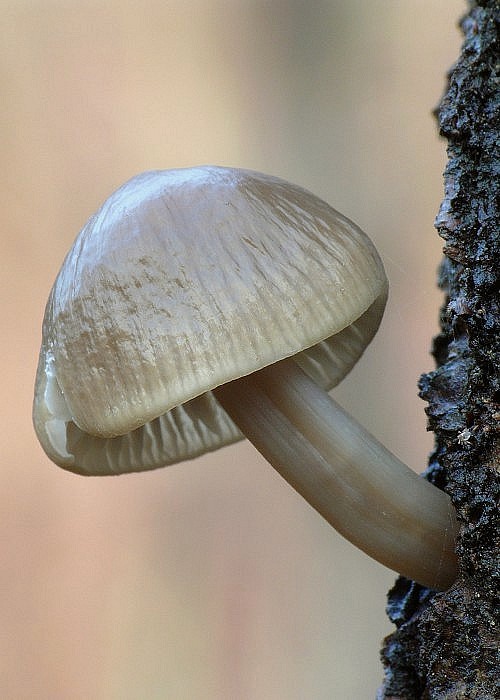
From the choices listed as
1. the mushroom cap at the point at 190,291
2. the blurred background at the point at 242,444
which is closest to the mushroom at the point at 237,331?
the mushroom cap at the point at 190,291

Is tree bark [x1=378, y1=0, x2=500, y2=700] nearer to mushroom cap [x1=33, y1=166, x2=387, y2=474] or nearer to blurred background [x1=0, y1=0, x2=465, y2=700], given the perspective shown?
mushroom cap [x1=33, y1=166, x2=387, y2=474]

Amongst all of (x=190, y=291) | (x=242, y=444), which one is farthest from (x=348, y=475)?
(x=242, y=444)

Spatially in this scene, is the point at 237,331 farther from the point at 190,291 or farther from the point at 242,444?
the point at 242,444

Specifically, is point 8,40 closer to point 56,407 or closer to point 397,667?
point 56,407

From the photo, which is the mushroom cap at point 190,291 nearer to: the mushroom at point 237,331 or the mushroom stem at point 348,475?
the mushroom at point 237,331

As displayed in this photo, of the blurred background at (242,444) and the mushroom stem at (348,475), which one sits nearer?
the mushroom stem at (348,475)

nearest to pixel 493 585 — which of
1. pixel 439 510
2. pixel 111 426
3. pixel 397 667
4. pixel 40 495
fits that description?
pixel 439 510

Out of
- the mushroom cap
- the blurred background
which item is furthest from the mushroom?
the blurred background
